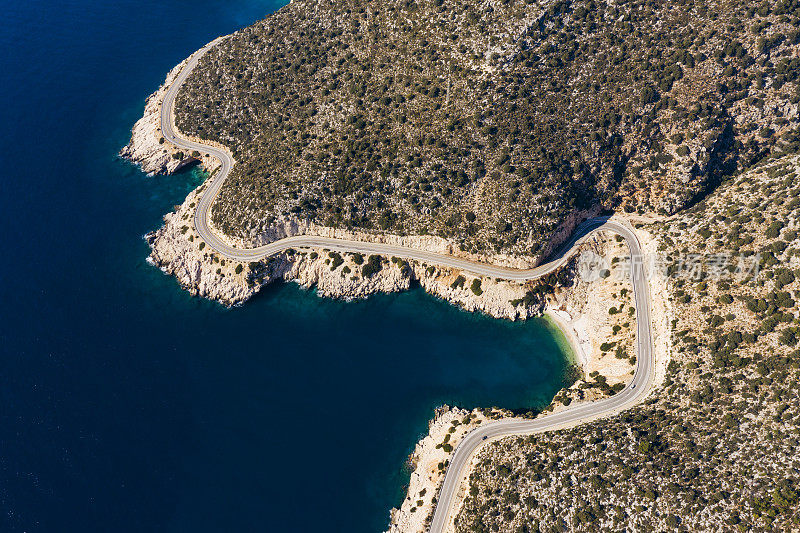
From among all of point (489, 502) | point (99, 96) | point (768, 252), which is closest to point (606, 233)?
point (768, 252)

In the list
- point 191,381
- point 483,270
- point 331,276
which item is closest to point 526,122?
point 483,270

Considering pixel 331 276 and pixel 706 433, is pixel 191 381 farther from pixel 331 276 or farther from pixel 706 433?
pixel 706 433

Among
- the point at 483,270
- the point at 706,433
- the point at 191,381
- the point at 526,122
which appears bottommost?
the point at 191,381

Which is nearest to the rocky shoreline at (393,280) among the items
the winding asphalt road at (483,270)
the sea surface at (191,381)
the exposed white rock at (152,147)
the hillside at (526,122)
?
the winding asphalt road at (483,270)

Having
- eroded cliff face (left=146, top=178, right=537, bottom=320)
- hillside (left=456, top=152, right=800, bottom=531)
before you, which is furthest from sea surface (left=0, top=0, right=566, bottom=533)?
hillside (left=456, top=152, right=800, bottom=531)

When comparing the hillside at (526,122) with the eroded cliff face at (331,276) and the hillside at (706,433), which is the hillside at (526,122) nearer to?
the eroded cliff face at (331,276)

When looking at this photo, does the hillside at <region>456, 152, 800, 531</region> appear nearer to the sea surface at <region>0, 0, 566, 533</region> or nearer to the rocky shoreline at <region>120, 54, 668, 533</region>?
the rocky shoreline at <region>120, 54, 668, 533</region>

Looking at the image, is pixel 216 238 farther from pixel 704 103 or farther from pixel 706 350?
pixel 704 103
